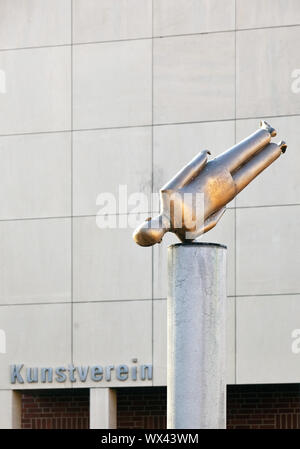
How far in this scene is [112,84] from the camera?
71.7 feet

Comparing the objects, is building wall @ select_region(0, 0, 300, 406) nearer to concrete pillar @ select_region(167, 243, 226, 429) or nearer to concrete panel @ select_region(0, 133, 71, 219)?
concrete panel @ select_region(0, 133, 71, 219)

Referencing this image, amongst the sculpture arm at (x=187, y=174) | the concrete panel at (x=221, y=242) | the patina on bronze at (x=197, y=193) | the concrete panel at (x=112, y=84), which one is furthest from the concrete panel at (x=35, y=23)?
the sculpture arm at (x=187, y=174)

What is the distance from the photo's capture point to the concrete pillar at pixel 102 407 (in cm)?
2144

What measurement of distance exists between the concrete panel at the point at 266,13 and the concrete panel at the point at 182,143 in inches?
66.4

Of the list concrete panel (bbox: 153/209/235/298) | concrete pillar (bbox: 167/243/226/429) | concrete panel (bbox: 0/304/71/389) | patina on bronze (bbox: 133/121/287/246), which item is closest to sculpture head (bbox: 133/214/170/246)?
patina on bronze (bbox: 133/121/287/246)

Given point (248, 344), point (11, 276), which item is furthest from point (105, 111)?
point (248, 344)

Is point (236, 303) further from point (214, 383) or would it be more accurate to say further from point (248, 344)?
point (214, 383)

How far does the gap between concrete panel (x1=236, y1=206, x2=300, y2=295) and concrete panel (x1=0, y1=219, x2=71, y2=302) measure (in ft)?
9.52

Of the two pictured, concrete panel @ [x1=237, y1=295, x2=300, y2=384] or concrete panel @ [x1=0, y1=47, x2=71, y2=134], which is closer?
concrete panel @ [x1=237, y1=295, x2=300, y2=384]

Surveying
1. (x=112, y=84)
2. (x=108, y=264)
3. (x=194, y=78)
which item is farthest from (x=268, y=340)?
(x=112, y=84)

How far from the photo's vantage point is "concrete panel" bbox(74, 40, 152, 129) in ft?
71.1

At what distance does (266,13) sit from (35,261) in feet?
18.1

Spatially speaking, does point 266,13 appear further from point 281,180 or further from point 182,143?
point 281,180

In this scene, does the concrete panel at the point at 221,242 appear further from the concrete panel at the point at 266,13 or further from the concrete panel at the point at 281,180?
the concrete panel at the point at 266,13
